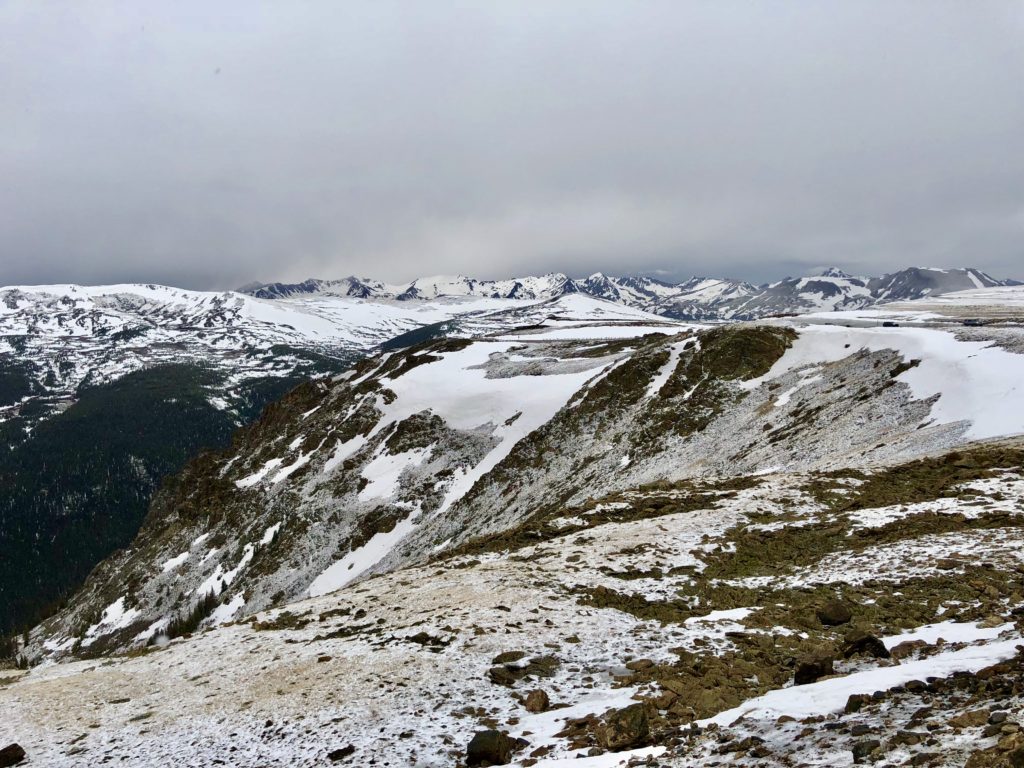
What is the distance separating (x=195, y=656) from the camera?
53.2ft

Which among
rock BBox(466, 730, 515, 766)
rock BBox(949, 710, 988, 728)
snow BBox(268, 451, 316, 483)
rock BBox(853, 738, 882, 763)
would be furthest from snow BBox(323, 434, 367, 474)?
rock BBox(949, 710, 988, 728)

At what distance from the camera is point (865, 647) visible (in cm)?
1078

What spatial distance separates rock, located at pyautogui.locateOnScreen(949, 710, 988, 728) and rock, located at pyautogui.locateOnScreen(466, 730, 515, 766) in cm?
663

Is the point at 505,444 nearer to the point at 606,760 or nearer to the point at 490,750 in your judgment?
the point at 490,750

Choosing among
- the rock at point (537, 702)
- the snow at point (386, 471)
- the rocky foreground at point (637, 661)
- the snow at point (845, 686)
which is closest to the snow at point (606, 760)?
the rocky foreground at point (637, 661)

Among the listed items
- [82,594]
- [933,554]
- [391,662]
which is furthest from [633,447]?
[82,594]

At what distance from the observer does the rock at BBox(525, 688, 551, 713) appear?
11.2 m

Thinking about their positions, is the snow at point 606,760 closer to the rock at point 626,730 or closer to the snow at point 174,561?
the rock at point 626,730

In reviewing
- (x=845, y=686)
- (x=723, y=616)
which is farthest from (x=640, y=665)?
(x=845, y=686)

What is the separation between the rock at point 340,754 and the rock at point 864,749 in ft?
27.5

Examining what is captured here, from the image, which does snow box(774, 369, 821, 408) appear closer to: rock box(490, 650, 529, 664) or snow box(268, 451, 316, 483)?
rock box(490, 650, 529, 664)

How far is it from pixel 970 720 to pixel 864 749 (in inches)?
56.2

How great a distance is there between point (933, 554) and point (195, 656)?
22.2 m

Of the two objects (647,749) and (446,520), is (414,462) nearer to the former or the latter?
(446,520)
